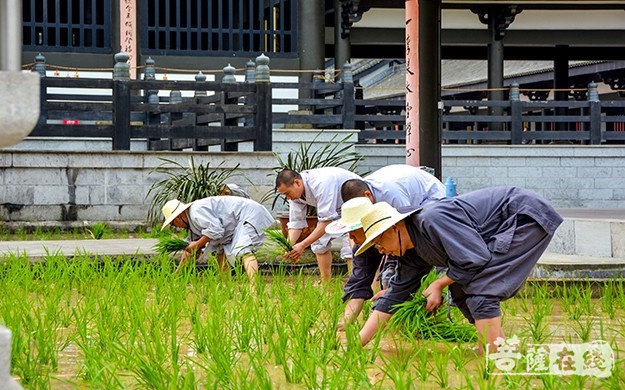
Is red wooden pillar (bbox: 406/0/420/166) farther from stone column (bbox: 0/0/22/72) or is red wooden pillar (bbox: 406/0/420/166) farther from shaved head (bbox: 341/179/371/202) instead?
stone column (bbox: 0/0/22/72)

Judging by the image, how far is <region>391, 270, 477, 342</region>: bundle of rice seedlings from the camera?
5.38m

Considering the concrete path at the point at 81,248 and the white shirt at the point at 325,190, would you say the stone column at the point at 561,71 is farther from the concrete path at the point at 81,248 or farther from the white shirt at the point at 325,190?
the white shirt at the point at 325,190

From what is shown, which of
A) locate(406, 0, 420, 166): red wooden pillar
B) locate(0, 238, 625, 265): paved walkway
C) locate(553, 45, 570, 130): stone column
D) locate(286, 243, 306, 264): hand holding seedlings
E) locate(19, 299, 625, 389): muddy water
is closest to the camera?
locate(19, 299, 625, 389): muddy water

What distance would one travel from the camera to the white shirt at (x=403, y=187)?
6.59 meters

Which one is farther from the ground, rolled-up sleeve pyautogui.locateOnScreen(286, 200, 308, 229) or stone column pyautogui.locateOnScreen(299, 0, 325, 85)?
stone column pyautogui.locateOnScreen(299, 0, 325, 85)

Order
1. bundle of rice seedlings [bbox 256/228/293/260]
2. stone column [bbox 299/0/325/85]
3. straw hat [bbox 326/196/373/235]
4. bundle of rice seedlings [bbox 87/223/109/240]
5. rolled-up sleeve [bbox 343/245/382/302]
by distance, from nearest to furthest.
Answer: straw hat [bbox 326/196/373/235], rolled-up sleeve [bbox 343/245/382/302], bundle of rice seedlings [bbox 256/228/293/260], bundle of rice seedlings [bbox 87/223/109/240], stone column [bbox 299/0/325/85]

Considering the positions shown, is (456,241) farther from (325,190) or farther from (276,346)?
(325,190)

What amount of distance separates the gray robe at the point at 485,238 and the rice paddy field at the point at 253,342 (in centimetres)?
27

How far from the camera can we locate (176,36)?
17.9 metres

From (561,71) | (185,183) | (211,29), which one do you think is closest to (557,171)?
(561,71)

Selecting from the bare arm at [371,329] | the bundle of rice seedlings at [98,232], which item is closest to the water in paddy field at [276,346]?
the bare arm at [371,329]

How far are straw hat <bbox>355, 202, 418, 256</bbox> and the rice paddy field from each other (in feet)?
1.47

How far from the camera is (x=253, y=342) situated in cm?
545

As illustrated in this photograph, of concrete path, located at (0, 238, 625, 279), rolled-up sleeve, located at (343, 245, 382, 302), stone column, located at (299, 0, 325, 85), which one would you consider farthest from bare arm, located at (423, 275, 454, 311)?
stone column, located at (299, 0, 325, 85)
